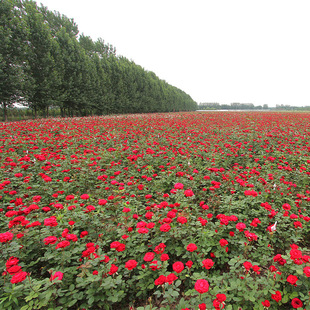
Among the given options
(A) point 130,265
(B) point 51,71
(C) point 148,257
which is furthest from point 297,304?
(B) point 51,71

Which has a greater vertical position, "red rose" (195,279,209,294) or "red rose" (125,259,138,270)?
"red rose" (195,279,209,294)

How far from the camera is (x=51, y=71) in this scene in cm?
1803

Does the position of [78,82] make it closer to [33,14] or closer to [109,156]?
[33,14]

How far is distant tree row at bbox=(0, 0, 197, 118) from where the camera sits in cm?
1470

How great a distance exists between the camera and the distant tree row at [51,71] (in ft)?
48.2

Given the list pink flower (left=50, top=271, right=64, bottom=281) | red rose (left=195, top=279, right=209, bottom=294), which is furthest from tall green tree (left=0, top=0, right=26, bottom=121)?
red rose (left=195, top=279, right=209, bottom=294)

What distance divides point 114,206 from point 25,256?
126 centimetres

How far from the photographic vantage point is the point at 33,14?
16969 millimetres

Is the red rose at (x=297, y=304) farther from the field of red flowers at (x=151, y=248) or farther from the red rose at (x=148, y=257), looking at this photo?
the red rose at (x=148, y=257)

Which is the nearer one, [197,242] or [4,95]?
[197,242]

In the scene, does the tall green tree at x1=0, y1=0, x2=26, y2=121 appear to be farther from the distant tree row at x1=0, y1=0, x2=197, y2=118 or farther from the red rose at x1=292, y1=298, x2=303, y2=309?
the red rose at x1=292, y1=298, x2=303, y2=309

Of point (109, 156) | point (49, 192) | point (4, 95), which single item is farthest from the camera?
point (4, 95)

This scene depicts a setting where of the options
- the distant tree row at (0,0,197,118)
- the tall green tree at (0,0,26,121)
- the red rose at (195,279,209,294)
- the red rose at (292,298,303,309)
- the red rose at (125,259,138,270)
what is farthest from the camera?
the distant tree row at (0,0,197,118)

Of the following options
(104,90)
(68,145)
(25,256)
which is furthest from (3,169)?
(104,90)
